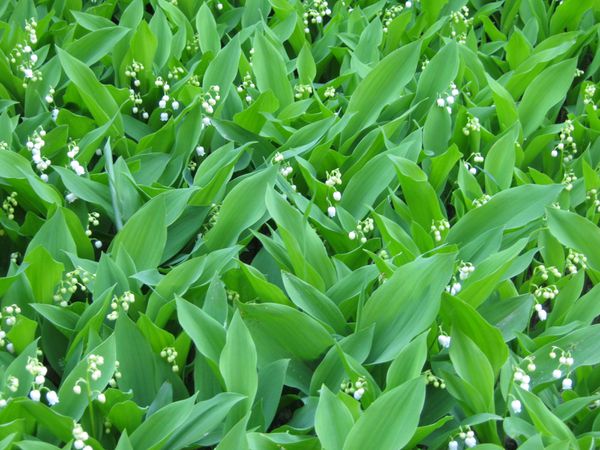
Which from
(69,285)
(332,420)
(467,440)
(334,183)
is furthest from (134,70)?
(467,440)

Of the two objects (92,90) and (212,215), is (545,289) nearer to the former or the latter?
(212,215)

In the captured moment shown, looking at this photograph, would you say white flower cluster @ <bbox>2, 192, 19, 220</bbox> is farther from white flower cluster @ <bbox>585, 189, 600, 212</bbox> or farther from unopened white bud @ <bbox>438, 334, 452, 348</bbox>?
white flower cluster @ <bbox>585, 189, 600, 212</bbox>

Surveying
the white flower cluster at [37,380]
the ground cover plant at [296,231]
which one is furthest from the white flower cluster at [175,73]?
the white flower cluster at [37,380]

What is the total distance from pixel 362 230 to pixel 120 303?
72cm

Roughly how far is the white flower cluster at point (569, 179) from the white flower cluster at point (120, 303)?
127 centimetres

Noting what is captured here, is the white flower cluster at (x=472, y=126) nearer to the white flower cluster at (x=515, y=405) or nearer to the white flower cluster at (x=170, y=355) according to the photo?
the white flower cluster at (x=515, y=405)

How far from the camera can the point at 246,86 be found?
122 inches

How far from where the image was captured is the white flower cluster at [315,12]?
139 inches

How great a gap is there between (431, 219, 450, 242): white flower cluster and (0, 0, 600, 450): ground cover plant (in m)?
0.03

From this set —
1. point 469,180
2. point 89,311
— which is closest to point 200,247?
point 89,311

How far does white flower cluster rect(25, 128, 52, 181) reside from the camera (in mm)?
2637

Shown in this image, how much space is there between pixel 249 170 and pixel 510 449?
1221mm

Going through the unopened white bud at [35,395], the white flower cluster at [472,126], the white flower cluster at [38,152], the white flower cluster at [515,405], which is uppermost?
the white flower cluster at [38,152]

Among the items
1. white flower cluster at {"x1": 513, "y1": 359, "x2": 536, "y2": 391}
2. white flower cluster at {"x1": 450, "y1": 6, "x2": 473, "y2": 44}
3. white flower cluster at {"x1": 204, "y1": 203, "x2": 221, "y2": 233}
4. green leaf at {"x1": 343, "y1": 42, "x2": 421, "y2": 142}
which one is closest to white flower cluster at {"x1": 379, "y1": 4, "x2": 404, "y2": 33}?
white flower cluster at {"x1": 450, "y1": 6, "x2": 473, "y2": 44}
